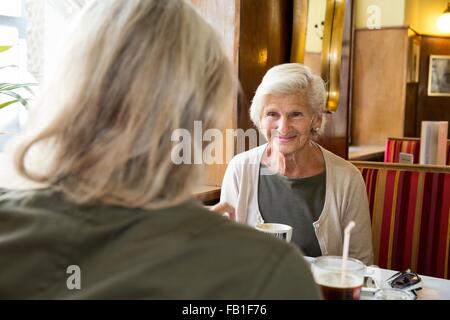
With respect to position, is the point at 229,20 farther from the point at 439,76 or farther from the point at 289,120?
the point at 439,76

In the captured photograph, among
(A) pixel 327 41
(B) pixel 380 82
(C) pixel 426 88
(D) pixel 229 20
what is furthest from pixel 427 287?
(C) pixel 426 88

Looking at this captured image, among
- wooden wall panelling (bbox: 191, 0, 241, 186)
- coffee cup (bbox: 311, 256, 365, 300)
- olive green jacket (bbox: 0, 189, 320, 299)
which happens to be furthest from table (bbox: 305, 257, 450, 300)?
wooden wall panelling (bbox: 191, 0, 241, 186)

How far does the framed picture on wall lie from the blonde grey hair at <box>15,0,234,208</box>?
7.70 meters

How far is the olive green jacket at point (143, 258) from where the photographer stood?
0.62 m

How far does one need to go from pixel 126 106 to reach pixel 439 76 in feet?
26.0

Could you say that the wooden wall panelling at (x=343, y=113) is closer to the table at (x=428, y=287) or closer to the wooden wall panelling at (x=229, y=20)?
the wooden wall panelling at (x=229, y=20)

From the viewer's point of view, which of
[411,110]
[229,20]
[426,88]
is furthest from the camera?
[426,88]

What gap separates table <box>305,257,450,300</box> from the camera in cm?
124

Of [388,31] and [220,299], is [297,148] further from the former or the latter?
[388,31]

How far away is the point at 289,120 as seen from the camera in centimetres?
203

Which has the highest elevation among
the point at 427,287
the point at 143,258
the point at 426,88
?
the point at 426,88

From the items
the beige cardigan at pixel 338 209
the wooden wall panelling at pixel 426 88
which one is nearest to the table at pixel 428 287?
the beige cardigan at pixel 338 209

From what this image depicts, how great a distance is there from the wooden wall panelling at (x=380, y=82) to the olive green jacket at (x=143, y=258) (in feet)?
20.5
